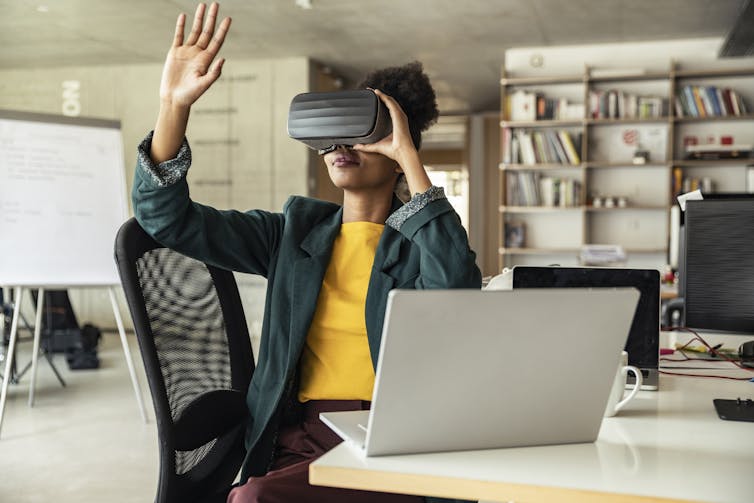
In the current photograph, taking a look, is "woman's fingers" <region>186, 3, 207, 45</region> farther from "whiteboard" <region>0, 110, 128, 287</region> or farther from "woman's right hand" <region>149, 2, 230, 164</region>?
"whiteboard" <region>0, 110, 128, 287</region>

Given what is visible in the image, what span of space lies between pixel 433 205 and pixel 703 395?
0.64m

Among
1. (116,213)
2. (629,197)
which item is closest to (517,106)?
(629,197)

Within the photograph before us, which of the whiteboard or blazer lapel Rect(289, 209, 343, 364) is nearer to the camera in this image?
blazer lapel Rect(289, 209, 343, 364)

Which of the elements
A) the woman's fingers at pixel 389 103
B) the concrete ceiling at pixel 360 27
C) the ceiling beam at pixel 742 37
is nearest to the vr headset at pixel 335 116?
the woman's fingers at pixel 389 103

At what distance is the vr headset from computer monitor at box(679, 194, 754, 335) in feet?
3.31

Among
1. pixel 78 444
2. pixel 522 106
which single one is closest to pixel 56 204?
pixel 78 444

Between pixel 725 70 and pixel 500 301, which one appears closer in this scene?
pixel 500 301

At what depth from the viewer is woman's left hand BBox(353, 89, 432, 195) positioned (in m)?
1.35

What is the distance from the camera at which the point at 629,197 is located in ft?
22.6

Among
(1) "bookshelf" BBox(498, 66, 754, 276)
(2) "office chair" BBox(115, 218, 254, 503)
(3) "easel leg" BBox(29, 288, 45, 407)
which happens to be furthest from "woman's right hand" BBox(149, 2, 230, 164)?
(1) "bookshelf" BBox(498, 66, 754, 276)

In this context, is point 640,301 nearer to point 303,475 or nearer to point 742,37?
point 303,475

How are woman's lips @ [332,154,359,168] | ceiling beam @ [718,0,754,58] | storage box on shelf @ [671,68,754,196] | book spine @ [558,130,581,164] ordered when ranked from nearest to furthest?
woman's lips @ [332,154,359,168], ceiling beam @ [718,0,754,58], storage box on shelf @ [671,68,754,196], book spine @ [558,130,581,164]

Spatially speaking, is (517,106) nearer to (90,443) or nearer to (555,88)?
(555,88)

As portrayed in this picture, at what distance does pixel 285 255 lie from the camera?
151 cm
